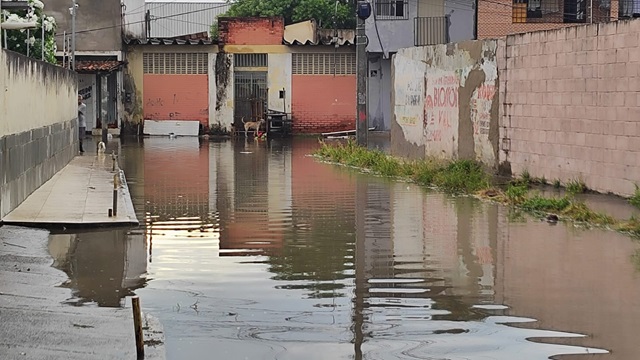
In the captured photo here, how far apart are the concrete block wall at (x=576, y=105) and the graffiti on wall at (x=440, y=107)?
295 cm

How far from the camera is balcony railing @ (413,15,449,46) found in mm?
45594

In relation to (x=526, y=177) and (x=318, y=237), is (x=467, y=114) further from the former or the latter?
(x=318, y=237)

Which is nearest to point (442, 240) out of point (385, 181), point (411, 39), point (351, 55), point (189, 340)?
point (189, 340)

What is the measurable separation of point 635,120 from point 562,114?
3089 mm

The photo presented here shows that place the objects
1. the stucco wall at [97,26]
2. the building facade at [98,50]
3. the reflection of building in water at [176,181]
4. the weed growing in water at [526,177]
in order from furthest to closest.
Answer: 1. the stucco wall at [97,26]
2. the building facade at [98,50]
3. the weed growing in water at [526,177]
4. the reflection of building in water at [176,181]

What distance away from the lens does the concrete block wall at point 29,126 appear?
667 inches

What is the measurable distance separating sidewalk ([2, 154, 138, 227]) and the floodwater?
1.86ft

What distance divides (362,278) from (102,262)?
10.6 feet

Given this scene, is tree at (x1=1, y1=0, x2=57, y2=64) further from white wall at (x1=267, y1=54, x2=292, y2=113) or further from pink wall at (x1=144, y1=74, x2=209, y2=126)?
white wall at (x1=267, y1=54, x2=292, y2=113)

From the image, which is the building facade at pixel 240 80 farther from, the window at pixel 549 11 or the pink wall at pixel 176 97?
the window at pixel 549 11

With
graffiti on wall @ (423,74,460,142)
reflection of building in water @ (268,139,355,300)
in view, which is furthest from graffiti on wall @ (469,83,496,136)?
reflection of building in water @ (268,139,355,300)

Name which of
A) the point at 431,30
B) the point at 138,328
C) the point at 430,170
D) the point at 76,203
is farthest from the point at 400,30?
the point at 138,328

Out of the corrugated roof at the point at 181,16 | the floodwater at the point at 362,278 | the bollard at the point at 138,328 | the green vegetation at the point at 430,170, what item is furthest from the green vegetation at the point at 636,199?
the corrugated roof at the point at 181,16

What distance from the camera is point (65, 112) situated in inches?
1155
